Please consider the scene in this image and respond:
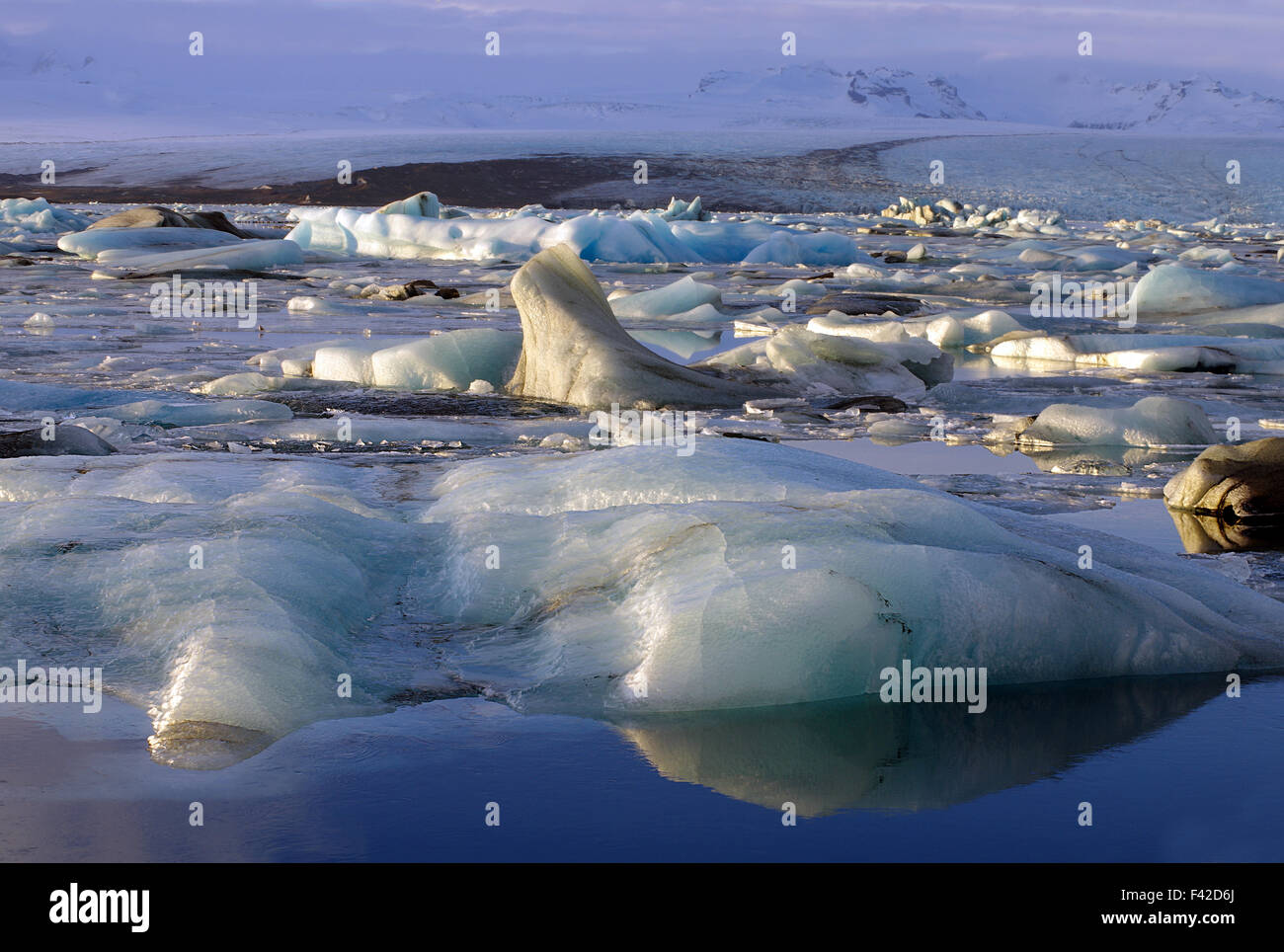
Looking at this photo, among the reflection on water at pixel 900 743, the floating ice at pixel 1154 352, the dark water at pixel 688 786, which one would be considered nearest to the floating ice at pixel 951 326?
the floating ice at pixel 1154 352

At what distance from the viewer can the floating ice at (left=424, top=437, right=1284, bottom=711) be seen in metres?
2.51

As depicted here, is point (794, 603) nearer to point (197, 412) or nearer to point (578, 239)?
point (197, 412)

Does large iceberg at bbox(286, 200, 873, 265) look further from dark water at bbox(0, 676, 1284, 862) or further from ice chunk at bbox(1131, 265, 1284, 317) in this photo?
dark water at bbox(0, 676, 1284, 862)

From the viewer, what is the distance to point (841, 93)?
457 ft

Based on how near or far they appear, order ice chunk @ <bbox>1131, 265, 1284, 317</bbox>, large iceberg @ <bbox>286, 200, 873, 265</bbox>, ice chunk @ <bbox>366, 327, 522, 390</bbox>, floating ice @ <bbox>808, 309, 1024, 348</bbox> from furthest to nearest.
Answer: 1. large iceberg @ <bbox>286, 200, 873, 265</bbox>
2. ice chunk @ <bbox>1131, 265, 1284, 317</bbox>
3. floating ice @ <bbox>808, 309, 1024, 348</bbox>
4. ice chunk @ <bbox>366, 327, 522, 390</bbox>

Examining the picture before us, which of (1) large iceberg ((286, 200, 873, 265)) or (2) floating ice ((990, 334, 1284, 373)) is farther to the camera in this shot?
(1) large iceberg ((286, 200, 873, 265))

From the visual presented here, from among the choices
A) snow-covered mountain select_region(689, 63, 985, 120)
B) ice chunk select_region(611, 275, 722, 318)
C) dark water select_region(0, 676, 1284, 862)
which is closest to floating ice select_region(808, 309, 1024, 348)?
ice chunk select_region(611, 275, 722, 318)

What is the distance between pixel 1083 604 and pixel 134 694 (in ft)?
5.64

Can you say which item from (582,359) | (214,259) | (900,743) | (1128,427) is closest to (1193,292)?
(1128,427)

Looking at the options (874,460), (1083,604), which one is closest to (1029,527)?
(1083,604)

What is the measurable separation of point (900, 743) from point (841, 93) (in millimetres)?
143325

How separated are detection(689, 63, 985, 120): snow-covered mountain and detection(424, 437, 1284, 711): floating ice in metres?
99.9

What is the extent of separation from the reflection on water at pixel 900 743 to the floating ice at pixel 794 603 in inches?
2.8
